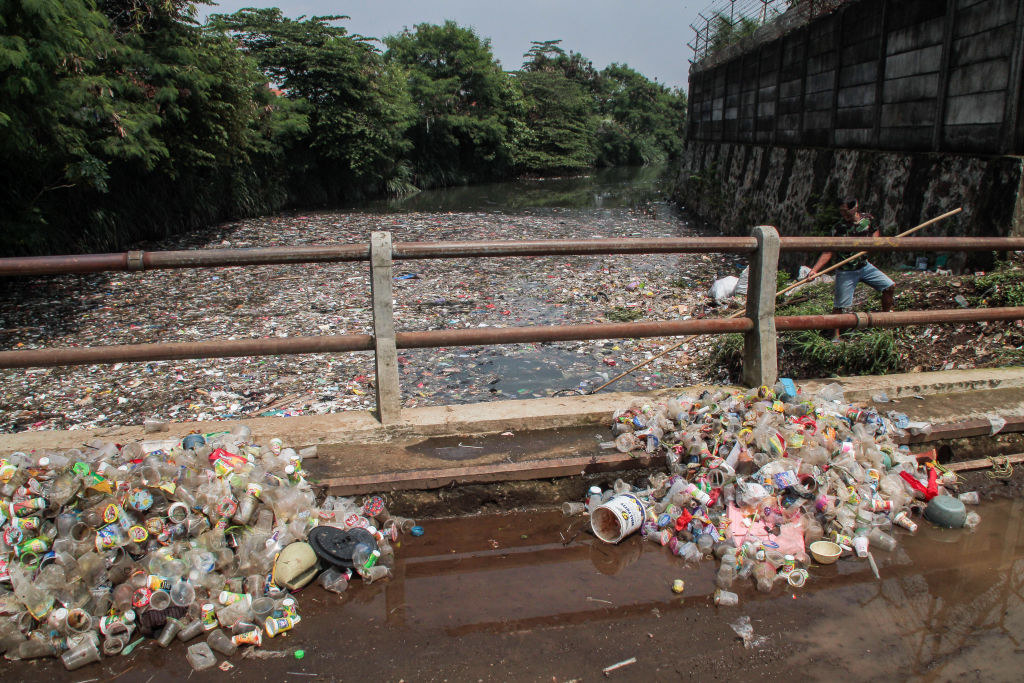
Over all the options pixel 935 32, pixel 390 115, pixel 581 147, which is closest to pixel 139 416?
pixel 935 32

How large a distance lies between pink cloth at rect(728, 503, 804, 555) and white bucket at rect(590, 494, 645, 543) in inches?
14.2

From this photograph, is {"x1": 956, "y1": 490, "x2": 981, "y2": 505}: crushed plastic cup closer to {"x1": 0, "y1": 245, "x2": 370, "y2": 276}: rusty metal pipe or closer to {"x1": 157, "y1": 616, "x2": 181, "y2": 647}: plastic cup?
{"x1": 0, "y1": 245, "x2": 370, "y2": 276}: rusty metal pipe

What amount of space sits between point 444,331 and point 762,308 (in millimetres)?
1625

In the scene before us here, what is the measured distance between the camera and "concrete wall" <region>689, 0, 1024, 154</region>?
280 inches

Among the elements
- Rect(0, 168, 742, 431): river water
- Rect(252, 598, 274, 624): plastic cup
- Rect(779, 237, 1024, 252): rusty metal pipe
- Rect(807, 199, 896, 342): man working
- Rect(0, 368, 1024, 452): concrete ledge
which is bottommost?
Rect(0, 168, 742, 431): river water

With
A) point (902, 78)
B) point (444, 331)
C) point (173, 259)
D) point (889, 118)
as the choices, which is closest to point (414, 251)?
point (444, 331)

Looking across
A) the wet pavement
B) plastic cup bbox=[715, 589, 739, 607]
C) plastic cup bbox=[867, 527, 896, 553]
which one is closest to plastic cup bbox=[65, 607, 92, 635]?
the wet pavement

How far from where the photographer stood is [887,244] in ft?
11.8

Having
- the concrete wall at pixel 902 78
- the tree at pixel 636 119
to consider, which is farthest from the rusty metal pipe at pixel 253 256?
the tree at pixel 636 119

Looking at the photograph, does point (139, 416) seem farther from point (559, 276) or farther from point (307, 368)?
point (559, 276)

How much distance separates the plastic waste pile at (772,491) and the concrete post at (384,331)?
0.97 metres

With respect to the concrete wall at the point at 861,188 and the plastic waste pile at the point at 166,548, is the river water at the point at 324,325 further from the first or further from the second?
the plastic waste pile at the point at 166,548

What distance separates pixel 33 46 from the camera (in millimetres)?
7441

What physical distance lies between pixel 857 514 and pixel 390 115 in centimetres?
2570
